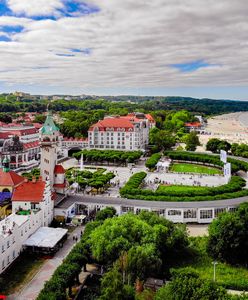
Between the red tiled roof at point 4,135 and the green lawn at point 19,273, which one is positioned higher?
the red tiled roof at point 4,135

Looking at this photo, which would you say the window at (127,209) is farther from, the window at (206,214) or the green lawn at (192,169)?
the green lawn at (192,169)

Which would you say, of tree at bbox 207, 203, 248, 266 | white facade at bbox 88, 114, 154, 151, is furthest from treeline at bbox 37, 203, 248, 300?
white facade at bbox 88, 114, 154, 151

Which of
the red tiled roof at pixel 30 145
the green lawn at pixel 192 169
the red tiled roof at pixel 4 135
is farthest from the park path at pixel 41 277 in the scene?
the red tiled roof at pixel 4 135

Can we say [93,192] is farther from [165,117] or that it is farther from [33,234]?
[165,117]

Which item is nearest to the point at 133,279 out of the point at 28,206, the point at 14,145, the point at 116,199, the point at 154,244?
the point at 154,244

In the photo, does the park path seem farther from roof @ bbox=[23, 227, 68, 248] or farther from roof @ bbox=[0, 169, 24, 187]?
roof @ bbox=[0, 169, 24, 187]

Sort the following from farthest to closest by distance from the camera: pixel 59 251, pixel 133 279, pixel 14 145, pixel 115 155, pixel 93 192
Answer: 1. pixel 115 155
2. pixel 14 145
3. pixel 93 192
4. pixel 59 251
5. pixel 133 279

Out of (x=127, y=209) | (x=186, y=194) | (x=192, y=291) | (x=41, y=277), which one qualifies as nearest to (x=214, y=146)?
(x=186, y=194)
